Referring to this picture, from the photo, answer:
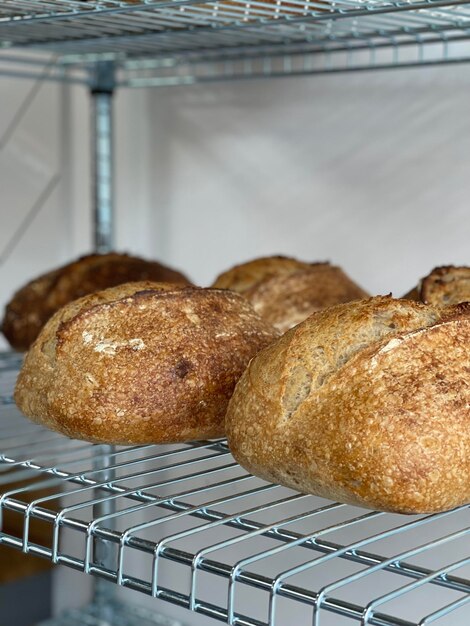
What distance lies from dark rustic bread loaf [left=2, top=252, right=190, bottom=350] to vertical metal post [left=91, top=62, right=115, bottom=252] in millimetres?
237

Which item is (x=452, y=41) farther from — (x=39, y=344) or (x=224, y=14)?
(x=39, y=344)

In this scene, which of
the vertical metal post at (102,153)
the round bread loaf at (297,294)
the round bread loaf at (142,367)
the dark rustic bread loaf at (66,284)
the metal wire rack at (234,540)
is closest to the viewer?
the metal wire rack at (234,540)

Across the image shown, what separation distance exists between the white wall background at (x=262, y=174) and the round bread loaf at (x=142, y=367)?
0.53 m

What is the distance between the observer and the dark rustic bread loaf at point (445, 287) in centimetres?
100

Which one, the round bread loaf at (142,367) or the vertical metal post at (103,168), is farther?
the vertical metal post at (103,168)

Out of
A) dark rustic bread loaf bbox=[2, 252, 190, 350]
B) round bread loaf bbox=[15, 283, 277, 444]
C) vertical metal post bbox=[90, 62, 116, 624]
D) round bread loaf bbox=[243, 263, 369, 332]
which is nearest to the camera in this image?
round bread loaf bbox=[15, 283, 277, 444]

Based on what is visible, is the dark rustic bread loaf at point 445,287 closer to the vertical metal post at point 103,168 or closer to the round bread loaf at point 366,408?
the round bread loaf at point 366,408

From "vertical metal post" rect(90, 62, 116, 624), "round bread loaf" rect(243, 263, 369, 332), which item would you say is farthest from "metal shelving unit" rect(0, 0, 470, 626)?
"round bread loaf" rect(243, 263, 369, 332)

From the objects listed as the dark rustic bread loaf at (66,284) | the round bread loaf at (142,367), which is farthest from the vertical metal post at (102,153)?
the round bread loaf at (142,367)

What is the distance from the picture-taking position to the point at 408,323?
0.83 m

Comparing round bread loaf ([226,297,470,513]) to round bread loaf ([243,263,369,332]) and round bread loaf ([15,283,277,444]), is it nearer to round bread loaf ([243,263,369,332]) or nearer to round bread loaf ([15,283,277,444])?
round bread loaf ([15,283,277,444])

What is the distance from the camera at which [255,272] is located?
4.22ft

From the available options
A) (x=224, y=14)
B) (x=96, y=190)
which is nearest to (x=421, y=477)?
(x=224, y=14)

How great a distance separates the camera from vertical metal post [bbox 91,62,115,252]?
1.70 m
